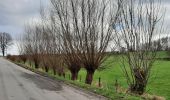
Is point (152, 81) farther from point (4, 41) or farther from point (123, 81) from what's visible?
point (4, 41)

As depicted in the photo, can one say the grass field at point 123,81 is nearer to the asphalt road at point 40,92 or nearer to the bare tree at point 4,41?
the asphalt road at point 40,92

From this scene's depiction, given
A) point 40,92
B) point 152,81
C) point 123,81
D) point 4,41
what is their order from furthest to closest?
point 4,41
point 123,81
point 152,81
point 40,92

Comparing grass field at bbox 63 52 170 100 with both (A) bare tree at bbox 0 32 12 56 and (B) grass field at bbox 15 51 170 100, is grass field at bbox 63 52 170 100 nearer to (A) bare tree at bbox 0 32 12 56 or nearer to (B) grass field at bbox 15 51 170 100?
(B) grass field at bbox 15 51 170 100

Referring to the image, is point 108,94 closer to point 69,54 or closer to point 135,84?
point 135,84

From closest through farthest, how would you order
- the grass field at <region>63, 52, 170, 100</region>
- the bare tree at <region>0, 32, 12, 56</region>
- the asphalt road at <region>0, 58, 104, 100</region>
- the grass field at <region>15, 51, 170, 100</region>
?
the asphalt road at <region>0, 58, 104, 100</region> < the grass field at <region>15, 51, 170, 100</region> < the grass field at <region>63, 52, 170, 100</region> < the bare tree at <region>0, 32, 12, 56</region>

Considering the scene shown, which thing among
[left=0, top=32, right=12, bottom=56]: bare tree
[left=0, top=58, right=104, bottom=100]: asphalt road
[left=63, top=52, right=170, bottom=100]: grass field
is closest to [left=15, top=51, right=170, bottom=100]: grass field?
[left=63, top=52, right=170, bottom=100]: grass field

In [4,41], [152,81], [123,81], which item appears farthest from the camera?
[4,41]

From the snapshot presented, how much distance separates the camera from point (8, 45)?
177 m

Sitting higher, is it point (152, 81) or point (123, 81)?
point (152, 81)

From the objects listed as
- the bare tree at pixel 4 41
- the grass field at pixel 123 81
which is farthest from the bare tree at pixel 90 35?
the bare tree at pixel 4 41

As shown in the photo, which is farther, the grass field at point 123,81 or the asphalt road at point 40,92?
the grass field at point 123,81

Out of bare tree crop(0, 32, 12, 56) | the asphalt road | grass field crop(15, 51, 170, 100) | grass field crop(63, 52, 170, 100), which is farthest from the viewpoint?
bare tree crop(0, 32, 12, 56)

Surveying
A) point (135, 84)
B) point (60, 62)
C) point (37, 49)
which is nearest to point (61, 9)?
point (60, 62)

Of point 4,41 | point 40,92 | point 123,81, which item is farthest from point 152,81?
point 4,41
